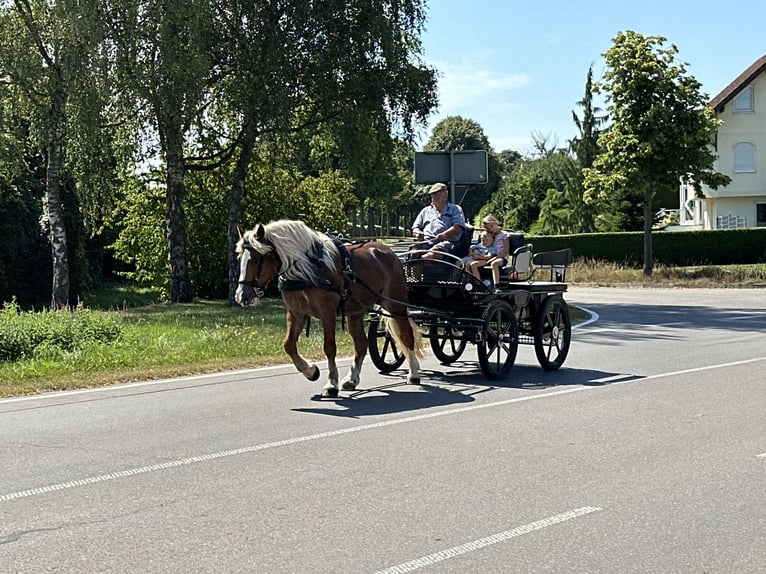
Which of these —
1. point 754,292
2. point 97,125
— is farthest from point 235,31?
point 754,292

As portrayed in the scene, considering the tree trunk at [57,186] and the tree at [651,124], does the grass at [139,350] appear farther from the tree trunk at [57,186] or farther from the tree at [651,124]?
the tree at [651,124]

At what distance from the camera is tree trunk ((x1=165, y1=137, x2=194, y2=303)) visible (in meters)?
31.1

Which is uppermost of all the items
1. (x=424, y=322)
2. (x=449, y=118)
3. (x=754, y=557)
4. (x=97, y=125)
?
(x=449, y=118)

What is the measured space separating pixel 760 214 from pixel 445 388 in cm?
5154

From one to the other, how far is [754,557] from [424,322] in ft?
24.2

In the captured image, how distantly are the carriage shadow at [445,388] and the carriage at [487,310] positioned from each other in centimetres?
26

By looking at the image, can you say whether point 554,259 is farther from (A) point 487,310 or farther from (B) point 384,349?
(B) point 384,349

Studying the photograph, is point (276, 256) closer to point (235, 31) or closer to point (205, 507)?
point (205, 507)

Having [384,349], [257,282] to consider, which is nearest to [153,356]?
[384,349]

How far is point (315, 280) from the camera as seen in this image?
11047 mm

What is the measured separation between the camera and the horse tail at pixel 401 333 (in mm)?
12258

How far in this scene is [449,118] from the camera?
335ft

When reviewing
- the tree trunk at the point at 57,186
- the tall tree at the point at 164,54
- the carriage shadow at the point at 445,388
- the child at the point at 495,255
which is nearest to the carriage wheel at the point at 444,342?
the carriage shadow at the point at 445,388

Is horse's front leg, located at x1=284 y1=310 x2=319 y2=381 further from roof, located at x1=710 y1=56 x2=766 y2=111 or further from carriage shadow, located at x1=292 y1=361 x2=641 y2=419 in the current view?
roof, located at x1=710 y1=56 x2=766 y2=111
